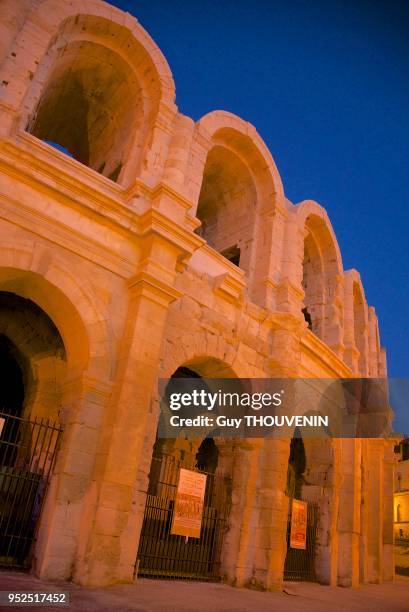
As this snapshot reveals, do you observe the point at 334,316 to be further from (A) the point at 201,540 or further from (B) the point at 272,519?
(A) the point at 201,540

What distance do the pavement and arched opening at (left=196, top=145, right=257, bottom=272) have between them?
6.23 metres

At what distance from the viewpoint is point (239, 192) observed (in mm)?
11445

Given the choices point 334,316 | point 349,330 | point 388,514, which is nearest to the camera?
point 334,316

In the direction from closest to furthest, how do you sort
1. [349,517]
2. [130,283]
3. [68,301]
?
[68,301] < [130,283] < [349,517]

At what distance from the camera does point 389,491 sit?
1539 centimetres

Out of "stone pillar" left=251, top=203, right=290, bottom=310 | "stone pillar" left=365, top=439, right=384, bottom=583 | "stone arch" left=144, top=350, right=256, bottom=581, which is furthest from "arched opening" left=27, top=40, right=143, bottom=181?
"stone pillar" left=365, top=439, right=384, bottom=583

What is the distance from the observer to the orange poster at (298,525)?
9352 mm

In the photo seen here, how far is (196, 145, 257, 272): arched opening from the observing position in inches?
430

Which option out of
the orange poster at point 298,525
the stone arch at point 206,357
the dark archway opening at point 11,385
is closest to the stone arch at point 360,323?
the orange poster at point 298,525

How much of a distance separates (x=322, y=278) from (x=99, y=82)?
7450 millimetres

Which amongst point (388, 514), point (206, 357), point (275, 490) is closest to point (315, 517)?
point (275, 490)

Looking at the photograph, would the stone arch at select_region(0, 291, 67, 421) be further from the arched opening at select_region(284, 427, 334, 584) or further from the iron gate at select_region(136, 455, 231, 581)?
the arched opening at select_region(284, 427, 334, 584)

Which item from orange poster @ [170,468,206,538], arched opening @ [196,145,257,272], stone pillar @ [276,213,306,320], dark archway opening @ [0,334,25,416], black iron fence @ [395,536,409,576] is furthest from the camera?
black iron fence @ [395,536,409,576]

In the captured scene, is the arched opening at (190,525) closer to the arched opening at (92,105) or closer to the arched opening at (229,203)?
the arched opening at (229,203)
